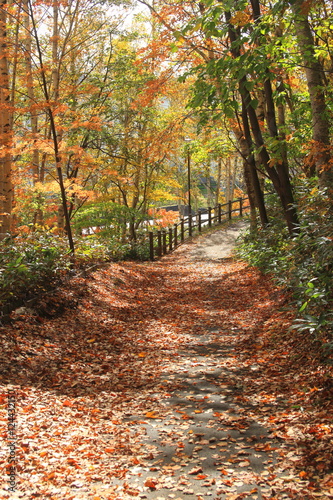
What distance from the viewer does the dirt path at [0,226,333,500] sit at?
9.05ft

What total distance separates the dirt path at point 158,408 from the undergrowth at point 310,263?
47cm

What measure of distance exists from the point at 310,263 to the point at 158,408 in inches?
111

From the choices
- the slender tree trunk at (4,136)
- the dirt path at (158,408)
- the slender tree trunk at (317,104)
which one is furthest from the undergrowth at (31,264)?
the slender tree trunk at (317,104)

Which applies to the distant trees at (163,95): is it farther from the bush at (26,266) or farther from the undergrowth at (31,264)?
the bush at (26,266)

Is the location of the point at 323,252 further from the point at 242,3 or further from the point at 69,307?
Answer: the point at 69,307

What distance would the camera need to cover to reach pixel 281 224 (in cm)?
1000

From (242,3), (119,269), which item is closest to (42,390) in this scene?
(242,3)

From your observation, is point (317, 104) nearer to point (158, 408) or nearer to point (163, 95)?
point (158, 408)

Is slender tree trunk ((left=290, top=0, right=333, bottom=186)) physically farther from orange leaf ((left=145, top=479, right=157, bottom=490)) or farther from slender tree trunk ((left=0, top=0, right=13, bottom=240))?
slender tree trunk ((left=0, top=0, right=13, bottom=240))

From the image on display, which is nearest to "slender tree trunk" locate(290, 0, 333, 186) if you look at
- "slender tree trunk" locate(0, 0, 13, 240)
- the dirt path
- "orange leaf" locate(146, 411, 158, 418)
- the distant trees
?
the distant trees

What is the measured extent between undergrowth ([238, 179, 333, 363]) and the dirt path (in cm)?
47

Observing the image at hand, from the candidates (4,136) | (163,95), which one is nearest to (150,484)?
(4,136)

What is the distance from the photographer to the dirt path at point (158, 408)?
276 centimetres

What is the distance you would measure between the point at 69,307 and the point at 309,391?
162 inches
